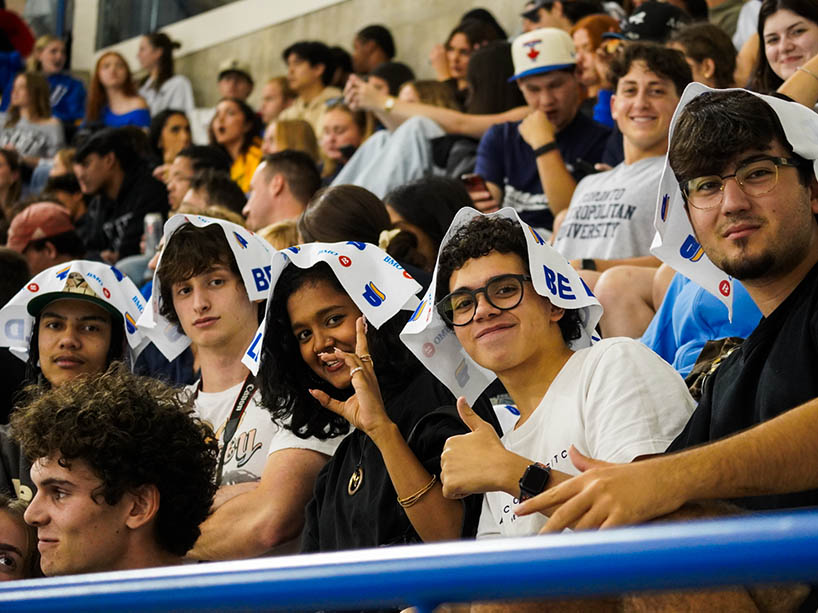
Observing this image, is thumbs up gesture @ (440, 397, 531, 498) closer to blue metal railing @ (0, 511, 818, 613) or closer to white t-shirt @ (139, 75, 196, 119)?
blue metal railing @ (0, 511, 818, 613)

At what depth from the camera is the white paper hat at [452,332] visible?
2.90m

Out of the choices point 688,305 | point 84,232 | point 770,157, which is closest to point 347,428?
point 688,305

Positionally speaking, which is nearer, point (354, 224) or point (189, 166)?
point (354, 224)

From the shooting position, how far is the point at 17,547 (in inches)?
135

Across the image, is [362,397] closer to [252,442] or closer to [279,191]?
[252,442]

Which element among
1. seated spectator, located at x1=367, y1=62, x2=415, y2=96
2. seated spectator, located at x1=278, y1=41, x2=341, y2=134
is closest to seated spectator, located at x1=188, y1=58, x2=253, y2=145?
seated spectator, located at x1=278, y1=41, x2=341, y2=134

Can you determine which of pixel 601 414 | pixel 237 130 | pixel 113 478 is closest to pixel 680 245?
pixel 601 414

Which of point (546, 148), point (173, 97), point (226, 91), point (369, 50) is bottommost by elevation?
point (546, 148)

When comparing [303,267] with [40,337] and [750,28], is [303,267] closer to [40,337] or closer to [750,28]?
[40,337]

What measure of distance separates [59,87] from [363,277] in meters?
10.2

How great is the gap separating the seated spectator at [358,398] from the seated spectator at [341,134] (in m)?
3.51

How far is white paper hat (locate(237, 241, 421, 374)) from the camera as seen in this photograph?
3.37m

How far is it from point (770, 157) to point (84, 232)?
680cm

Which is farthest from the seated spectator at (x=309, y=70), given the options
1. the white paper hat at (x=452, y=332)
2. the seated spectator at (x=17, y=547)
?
the white paper hat at (x=452, y=332)
